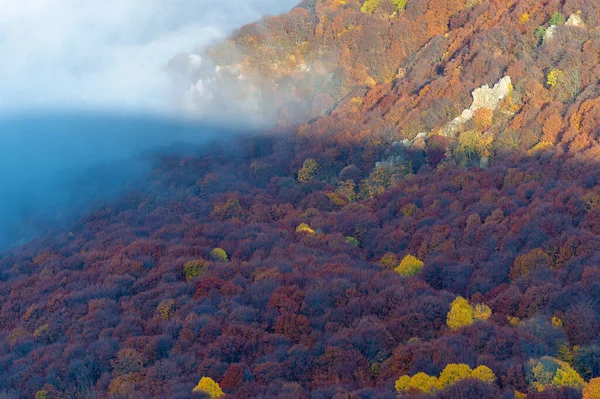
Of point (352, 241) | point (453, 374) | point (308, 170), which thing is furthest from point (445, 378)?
point (308, 170)

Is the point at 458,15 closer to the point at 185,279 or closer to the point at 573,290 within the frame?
the point at 185,279

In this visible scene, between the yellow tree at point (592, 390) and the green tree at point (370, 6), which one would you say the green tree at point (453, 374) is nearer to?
the yellow tree at point (592, 390)

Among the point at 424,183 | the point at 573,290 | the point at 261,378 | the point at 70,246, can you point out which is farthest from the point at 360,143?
the point at 261,378

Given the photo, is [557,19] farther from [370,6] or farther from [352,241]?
[352,241]

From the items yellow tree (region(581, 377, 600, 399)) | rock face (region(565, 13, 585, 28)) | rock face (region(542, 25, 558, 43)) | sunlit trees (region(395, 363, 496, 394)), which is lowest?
sunlit trees (region(395, 363, 496, 394))

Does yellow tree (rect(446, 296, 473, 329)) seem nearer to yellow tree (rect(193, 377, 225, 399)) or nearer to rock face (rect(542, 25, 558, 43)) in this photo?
yellow tree (rect(193, 377, 225, 399))

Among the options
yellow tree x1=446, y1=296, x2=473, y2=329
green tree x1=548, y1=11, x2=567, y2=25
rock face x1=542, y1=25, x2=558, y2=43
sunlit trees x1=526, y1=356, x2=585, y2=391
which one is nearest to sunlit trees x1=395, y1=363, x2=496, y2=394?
sunlit trees x1=526, y1=356, x2=585, y2=391
